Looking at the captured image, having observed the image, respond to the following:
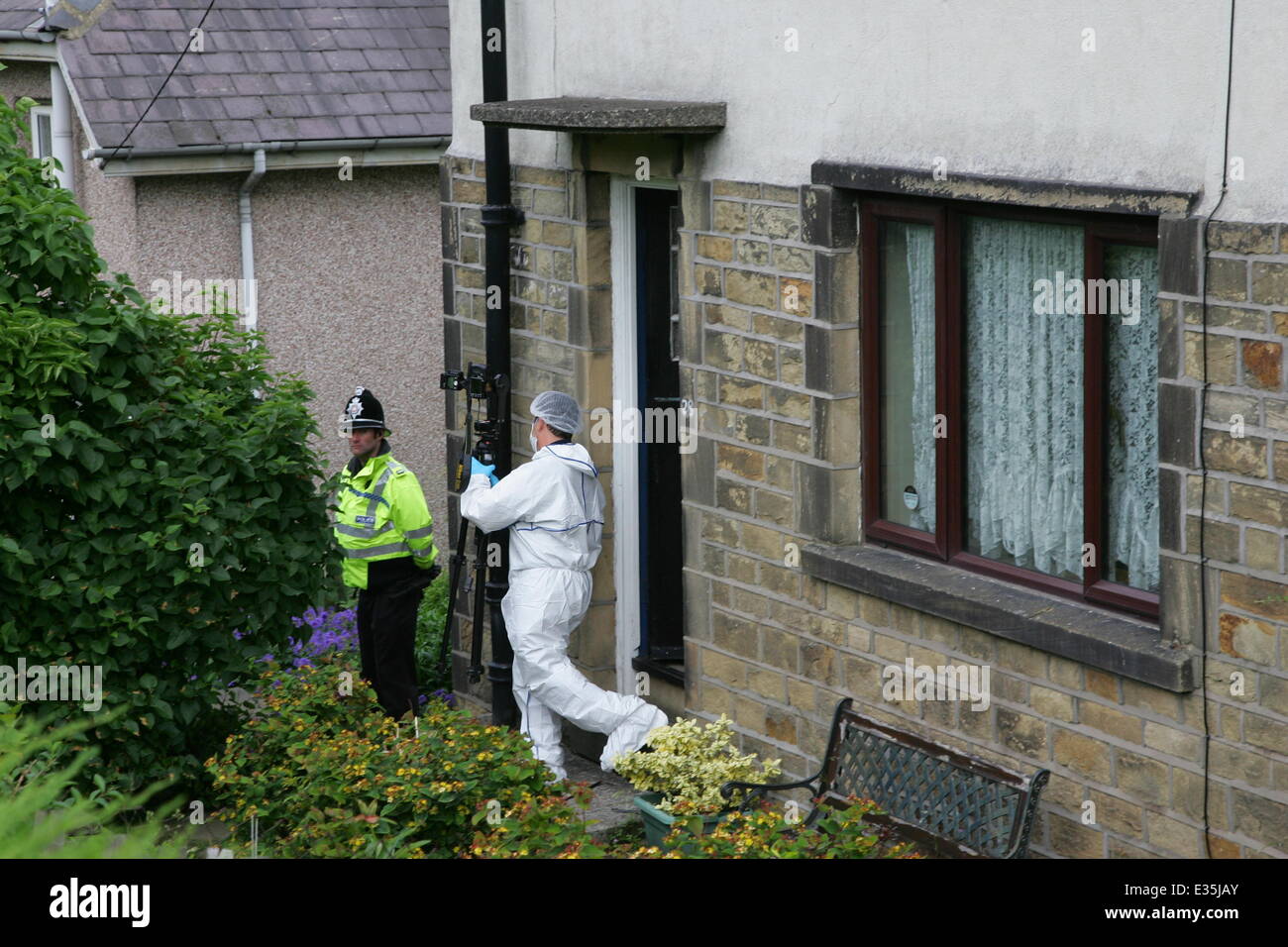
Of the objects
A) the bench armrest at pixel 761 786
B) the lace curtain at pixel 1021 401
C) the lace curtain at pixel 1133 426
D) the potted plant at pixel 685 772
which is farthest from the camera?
the potted plant at pixel 685 772

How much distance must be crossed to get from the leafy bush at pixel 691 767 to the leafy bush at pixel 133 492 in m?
1.70

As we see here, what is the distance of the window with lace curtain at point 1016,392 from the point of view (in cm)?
580

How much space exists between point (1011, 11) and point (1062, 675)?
2202mm

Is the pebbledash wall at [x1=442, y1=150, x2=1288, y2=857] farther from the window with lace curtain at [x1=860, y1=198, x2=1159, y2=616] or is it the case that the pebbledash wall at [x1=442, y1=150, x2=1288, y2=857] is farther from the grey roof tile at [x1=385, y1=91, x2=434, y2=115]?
the grey roof tile at [x1=385, y1=91, x2=434, y2=115]

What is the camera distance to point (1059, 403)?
19.9 feet

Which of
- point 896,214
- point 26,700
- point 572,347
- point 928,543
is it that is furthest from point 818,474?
point 26,700

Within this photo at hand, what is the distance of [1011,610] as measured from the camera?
6055 millimetres

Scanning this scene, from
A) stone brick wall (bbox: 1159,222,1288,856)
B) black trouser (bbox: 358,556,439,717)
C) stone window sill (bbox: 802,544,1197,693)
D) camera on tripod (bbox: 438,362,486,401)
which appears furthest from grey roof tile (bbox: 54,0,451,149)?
stone brick wall (bbox: 1159,222,1288,856)

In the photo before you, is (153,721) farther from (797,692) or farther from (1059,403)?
(1059,403)

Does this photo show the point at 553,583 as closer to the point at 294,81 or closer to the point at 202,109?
the point at 202,109

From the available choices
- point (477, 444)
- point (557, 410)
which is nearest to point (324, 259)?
point (477, 444)

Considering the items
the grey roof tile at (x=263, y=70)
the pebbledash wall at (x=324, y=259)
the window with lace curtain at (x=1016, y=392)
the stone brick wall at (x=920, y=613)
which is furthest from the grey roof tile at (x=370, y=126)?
the window with lace curtain at (x=1016, y=392)

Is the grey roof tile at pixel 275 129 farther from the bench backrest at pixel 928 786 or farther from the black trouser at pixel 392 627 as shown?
the bench backrest at pixel 928 786

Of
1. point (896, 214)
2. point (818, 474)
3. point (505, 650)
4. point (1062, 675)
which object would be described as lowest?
point (505, 650)
